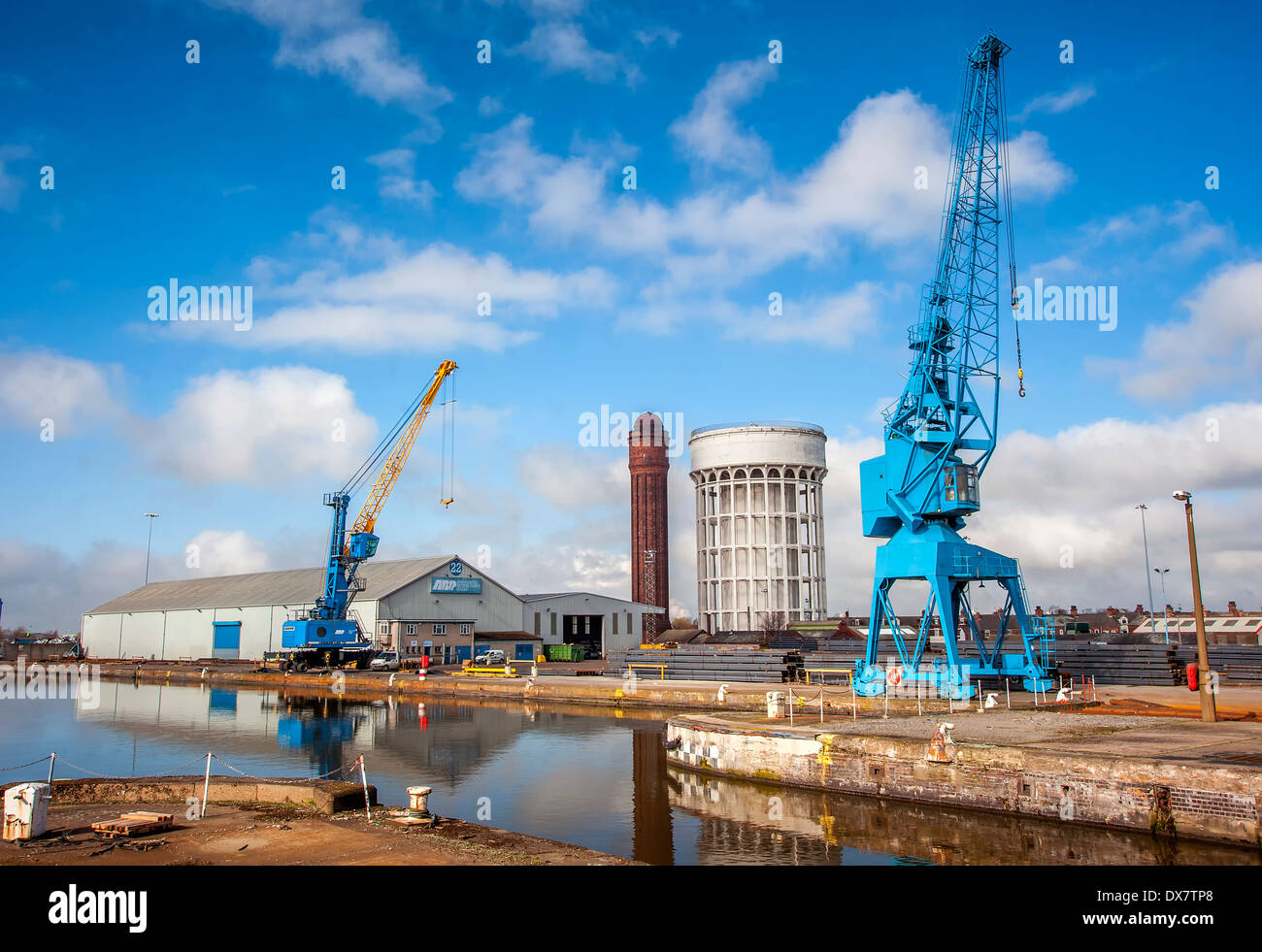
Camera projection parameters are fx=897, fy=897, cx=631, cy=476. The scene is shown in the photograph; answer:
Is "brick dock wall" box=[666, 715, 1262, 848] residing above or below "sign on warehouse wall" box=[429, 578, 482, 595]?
below

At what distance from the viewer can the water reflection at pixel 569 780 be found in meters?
15.8

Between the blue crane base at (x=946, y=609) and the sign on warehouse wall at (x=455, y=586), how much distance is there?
4078 centimetres

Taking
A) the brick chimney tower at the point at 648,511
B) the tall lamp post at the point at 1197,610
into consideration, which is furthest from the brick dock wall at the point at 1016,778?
the brick chimney tower at the point at 648,511

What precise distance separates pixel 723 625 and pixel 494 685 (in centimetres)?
4321

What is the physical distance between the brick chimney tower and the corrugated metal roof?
94.5 feet

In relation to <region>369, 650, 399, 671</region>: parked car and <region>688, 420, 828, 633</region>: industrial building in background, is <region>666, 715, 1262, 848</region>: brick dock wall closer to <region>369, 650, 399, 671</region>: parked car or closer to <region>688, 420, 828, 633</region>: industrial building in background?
<region>369, 650, 399, 671</region>: parked car

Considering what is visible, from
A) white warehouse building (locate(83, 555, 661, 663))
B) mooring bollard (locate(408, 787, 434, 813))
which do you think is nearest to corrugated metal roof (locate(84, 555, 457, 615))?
white warehouse building (locate(83, 555, 661, 663))

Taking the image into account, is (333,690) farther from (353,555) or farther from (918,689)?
(918,689)

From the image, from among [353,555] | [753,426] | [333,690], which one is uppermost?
[753,426]

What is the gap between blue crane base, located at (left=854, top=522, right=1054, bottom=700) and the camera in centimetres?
3372
